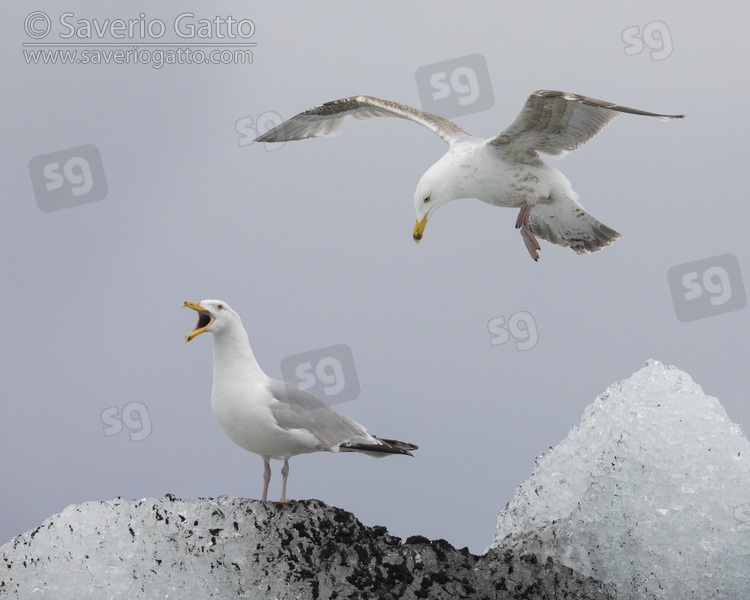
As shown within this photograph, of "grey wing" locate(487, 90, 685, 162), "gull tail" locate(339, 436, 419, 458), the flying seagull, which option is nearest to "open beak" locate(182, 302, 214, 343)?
the flying seagull

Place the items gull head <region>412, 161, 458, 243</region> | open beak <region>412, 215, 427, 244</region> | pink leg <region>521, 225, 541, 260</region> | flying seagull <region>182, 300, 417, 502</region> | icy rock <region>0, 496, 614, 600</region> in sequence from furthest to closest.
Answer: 1. pink leg <region>521, 225, 541, 260</region>
2. gull head <region>412, 161, 458, 243</region>
3. open beak <region>412, 215, 427, 244</region>
4. flying seagull <region>182, 300, 417, 502</region>
5. icy rock <region>0, 496, 614, 600</region>

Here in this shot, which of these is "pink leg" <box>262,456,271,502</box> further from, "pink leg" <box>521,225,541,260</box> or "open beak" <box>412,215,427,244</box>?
"pink leg" <box>521,225,541,260</box>

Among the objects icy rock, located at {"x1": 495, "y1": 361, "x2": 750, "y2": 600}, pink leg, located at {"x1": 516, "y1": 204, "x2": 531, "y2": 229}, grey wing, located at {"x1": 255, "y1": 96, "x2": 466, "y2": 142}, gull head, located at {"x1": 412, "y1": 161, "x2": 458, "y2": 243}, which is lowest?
icy rock, located at {"x1": 495, "y1": 361, "x2": 750, "y2": 600}

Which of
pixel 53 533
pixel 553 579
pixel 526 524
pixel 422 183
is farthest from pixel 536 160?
pixel 53 533

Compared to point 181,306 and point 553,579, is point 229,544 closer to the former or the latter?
point 181,306

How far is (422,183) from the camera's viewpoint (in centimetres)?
797

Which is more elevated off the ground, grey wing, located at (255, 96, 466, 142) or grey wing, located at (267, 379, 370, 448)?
grey wing, located at (255, 96, 466, 142)

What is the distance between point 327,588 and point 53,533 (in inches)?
72.7

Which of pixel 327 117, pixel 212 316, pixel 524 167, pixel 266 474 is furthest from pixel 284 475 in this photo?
pixel 327 117

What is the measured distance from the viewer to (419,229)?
7.73 meters

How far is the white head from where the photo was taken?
791 cm

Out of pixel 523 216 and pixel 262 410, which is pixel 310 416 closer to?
pixel 262 410

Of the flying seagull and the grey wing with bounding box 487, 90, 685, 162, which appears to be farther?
the grey wing with bounding box 487, 90, 685, 162

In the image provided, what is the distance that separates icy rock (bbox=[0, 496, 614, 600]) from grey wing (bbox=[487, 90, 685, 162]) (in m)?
3.40
